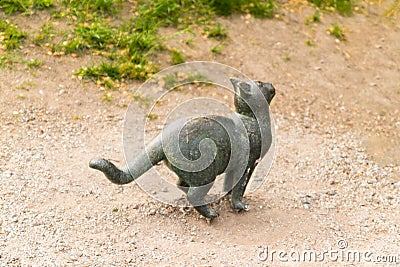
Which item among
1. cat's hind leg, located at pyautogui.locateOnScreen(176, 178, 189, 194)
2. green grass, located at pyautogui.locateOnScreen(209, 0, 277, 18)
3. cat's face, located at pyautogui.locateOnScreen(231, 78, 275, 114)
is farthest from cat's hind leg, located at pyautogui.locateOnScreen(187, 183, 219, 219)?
green grass, located at pyautogui.locateOnScreen(209, 0, 277, 18)

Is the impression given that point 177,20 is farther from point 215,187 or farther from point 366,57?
point 215,187

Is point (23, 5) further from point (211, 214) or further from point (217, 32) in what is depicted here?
point (211, 214)

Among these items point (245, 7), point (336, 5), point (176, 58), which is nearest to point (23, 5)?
point (176, 58)

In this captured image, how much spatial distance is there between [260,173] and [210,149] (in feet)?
5.30

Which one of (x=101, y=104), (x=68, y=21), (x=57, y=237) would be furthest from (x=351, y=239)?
(x=68, y=21)

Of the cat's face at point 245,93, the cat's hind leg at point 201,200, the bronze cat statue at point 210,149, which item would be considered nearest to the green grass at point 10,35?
the bronze cat statue at point 210,149

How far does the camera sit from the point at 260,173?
6.48 meters

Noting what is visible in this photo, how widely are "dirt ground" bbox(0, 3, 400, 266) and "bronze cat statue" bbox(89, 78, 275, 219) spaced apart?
484 millimetres

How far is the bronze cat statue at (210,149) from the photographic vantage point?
495cm

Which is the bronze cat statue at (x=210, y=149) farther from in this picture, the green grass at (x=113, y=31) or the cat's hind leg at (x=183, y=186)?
the green grass at (x=113, y=31)

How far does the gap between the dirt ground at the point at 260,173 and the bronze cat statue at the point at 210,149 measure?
1.59 ft

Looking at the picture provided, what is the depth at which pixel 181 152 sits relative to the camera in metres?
4.93

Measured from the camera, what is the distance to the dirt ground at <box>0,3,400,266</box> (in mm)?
5121

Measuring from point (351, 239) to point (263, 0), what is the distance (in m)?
4.70
